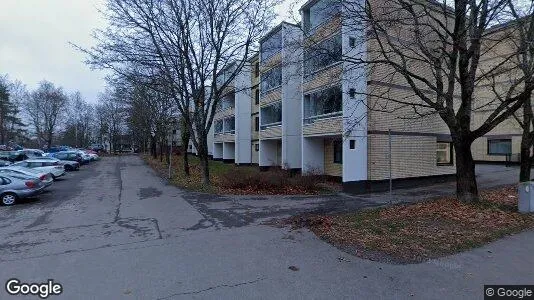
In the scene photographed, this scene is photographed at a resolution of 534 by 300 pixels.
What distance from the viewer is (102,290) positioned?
15.0 feet

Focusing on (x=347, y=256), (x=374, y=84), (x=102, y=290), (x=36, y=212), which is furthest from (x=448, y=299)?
(x=374, y=84)

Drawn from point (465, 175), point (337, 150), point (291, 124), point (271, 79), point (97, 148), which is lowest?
point (465, 175)

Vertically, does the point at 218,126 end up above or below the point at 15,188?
above

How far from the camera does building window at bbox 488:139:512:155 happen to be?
95.7 ft

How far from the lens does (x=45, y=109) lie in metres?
68.7

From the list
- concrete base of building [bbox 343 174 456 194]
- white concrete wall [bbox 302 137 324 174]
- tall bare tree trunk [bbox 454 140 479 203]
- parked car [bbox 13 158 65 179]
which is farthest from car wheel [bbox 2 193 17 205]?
tall bare tree trunk [bbox 454 140 479 203]

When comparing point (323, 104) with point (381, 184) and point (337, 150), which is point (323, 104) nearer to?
point (337, 150)

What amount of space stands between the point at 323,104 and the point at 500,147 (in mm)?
20666

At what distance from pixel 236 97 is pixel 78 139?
61536mm

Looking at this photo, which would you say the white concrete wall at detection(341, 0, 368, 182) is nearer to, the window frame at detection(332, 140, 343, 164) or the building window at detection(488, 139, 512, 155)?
the window frame at detection(332, 140, 343, 164)

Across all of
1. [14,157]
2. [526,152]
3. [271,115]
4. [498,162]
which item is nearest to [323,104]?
[271,115]

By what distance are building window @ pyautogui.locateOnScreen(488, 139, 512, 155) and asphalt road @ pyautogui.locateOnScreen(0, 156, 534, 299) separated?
86.2ft

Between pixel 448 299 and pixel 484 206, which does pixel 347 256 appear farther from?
pixel 484 206

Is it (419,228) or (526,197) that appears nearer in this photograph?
(419,228)
